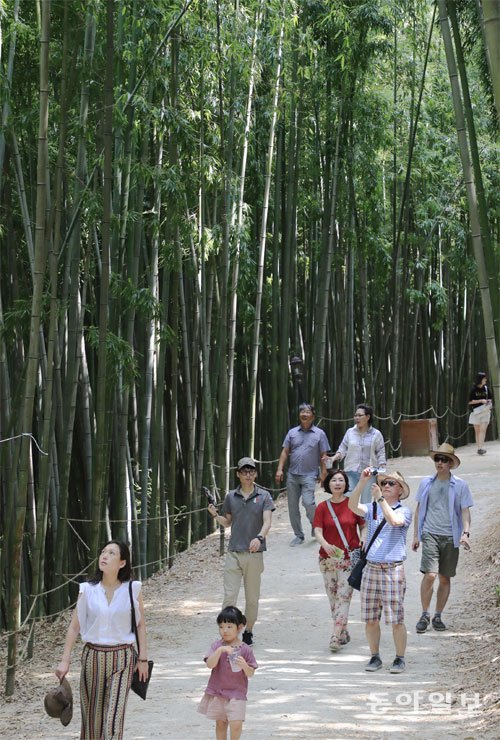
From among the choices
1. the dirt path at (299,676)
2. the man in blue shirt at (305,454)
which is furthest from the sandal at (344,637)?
the man in blue shirt at (305,454)

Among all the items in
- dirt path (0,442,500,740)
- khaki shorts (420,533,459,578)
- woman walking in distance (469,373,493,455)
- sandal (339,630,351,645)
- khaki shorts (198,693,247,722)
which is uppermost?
woman walking in distance (469,373,493,455)

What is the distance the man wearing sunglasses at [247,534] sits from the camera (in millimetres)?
6008

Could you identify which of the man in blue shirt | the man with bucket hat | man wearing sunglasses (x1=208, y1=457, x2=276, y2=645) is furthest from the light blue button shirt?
the man in blue shirt

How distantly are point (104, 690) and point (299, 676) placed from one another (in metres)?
1.83

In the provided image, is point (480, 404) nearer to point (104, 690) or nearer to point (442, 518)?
point (442, 518)

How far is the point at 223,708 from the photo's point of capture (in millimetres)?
4000

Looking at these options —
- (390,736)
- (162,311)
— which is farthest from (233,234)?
(390,736)

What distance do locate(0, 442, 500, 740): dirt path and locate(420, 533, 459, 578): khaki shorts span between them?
0.40m

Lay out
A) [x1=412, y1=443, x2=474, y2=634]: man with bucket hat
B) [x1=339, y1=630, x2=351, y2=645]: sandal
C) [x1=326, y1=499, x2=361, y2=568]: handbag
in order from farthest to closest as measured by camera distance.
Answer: [x1=412, y1=443, x2=474, y2=634]: man with bucket hat
[x1=339, y1=630, x2=351, y2=645]: sandal
[x1=326, y1=499, x2=361, y2=568]: handbag

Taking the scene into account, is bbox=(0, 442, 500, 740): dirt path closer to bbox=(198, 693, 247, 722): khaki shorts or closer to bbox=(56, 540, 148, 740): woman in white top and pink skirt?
bbox=(198, 693, 247, 722): khaki shorts

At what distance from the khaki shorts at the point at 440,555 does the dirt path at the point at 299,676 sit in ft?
1.32

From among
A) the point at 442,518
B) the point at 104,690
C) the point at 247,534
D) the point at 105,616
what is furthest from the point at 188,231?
the point at 104,690

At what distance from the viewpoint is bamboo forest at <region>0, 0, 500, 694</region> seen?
650cm

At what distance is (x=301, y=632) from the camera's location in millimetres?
6441
